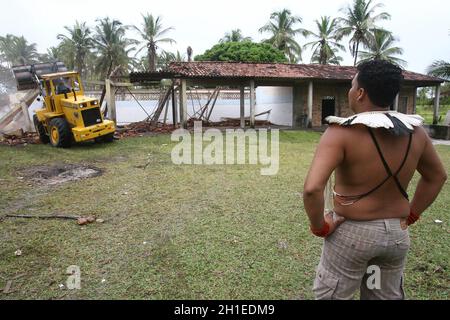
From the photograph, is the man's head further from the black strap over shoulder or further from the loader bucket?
the loader bucket

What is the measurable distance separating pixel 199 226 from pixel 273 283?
62.9 inches

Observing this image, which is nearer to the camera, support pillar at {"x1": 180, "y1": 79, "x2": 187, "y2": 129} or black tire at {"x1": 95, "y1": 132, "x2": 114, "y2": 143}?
black tire at {"x1": 95, "y1": 132, "x2": 114, "y2": 143}

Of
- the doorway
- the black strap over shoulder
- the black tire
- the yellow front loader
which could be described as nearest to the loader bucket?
the yellow front loader

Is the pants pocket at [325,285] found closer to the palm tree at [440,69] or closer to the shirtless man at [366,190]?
the shirtless man at [366,190]

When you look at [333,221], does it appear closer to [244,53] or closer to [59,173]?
[59,173]

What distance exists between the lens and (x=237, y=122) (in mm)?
19328

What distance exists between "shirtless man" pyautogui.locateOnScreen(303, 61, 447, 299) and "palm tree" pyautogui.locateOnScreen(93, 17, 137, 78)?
107 feet

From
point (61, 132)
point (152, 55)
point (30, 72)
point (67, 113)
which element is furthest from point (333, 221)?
point (152, 55)

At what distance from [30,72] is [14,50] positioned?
4021 centimetres

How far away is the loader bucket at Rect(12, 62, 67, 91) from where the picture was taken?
11516mm

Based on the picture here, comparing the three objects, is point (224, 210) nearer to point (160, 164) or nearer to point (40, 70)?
point (160, 164)

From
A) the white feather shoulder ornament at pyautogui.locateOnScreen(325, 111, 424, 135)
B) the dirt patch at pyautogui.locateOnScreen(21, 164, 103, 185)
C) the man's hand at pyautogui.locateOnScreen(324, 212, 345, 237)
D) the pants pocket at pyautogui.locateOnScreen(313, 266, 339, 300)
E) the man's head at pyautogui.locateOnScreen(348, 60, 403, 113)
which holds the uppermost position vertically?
the man's head at pyautogui.locateOnScreen(348, 60, 403, 113)

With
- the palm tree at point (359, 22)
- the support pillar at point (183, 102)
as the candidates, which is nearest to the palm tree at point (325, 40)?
the palm tree at point (359, 22)

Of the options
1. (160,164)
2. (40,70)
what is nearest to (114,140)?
(40,70)
